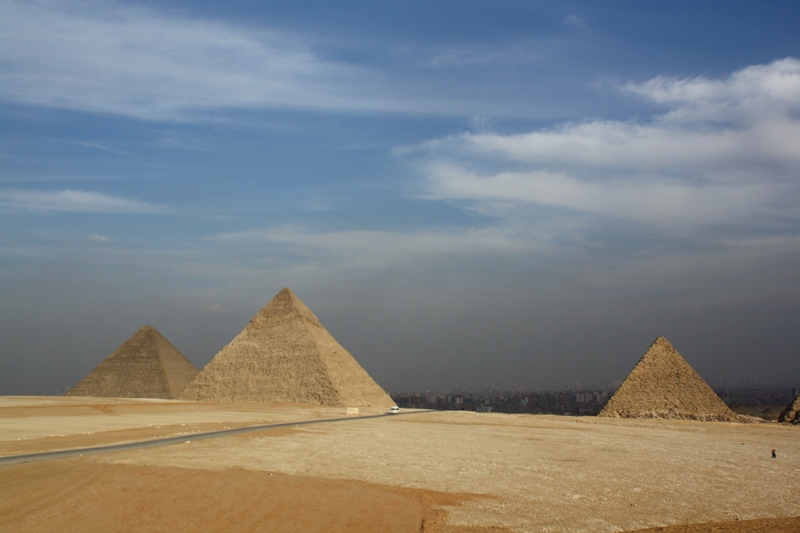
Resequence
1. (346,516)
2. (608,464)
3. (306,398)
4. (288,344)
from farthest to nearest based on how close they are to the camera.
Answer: (288,344), (306,398), (608,464), (346,516)

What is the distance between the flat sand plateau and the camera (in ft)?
34.3

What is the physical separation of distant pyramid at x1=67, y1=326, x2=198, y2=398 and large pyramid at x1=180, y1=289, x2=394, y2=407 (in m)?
5.22

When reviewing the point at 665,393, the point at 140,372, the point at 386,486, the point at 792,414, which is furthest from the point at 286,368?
the point at 386,486

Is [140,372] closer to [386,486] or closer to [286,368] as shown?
[286,368]

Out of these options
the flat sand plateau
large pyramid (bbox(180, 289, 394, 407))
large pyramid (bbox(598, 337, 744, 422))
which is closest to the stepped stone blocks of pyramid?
large pyramid (bbox(598, 337, 744, 422))

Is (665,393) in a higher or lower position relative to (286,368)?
lower

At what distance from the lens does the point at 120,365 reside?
206ft

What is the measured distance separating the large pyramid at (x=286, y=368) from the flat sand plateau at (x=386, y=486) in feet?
95.7

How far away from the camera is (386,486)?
13289mm

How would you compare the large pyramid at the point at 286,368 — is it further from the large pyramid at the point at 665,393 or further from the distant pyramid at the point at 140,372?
the large pyramid at the point at 665,393

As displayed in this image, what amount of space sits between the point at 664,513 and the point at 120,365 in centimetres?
6023

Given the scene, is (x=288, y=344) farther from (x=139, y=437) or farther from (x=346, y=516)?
(x=346, y=516)

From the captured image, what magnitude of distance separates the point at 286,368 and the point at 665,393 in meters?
29.1

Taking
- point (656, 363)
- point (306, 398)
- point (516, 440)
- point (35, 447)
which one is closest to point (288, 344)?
point (306, 398)
